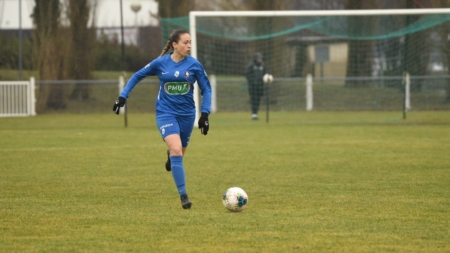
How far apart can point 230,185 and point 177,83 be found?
210cm

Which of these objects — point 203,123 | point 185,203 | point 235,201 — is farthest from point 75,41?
point 235,201

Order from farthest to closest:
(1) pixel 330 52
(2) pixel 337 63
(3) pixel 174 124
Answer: (1) pixel 330 52
(2) pixel 337 63
(3) pixel 174 124

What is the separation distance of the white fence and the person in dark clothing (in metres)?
7.18

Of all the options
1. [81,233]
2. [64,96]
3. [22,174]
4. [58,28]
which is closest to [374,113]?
[64,96]

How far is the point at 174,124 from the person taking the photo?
824 cm

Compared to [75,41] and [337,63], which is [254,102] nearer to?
[337,63]

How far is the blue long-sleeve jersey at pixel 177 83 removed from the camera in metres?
8.27

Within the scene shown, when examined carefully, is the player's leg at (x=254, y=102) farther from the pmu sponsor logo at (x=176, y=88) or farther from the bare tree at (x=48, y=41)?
the pmu sponsor logo at (x=176, y=88)

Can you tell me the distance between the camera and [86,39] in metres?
30.3

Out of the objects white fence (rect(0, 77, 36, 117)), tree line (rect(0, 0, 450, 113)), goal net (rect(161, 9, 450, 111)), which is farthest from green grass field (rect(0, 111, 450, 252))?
tree line (rect(0, 0, 450, 113))

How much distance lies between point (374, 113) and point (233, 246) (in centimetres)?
1950

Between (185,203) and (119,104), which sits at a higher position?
(119,104)

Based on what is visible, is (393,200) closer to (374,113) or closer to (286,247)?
(286,247)

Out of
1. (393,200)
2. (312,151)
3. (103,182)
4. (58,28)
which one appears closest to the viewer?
(393,200)
